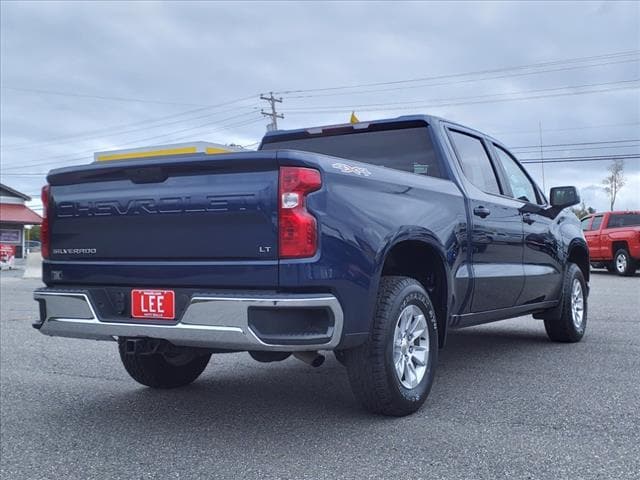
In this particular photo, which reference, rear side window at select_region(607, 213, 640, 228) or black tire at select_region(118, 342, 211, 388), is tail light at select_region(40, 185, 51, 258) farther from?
rear side window at select_region(607, 213, 640, 228)

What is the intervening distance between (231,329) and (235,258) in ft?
1.24

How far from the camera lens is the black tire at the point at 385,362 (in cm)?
389

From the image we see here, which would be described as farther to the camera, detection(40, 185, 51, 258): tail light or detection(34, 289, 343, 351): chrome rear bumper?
detection(40, 185, 51, 258): tail light

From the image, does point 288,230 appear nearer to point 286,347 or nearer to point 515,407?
point 286,347

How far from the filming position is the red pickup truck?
60.0 feet

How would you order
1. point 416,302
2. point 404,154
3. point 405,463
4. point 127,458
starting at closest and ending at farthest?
point 405,463 → point 127,458 → point 416,302 → point 404,154

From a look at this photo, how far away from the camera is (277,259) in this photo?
11.5 feet

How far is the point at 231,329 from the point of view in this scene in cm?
352

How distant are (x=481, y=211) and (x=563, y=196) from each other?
6.05 ft

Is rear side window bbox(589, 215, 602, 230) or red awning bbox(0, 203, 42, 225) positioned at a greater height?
red awning bbox(0, 203, 42, 225)

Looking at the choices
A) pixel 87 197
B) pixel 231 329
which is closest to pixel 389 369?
pixel 231 329

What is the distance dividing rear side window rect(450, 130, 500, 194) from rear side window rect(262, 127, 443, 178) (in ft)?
1.07

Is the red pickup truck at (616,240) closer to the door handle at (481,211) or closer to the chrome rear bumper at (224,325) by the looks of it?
the door handle at (481,211)

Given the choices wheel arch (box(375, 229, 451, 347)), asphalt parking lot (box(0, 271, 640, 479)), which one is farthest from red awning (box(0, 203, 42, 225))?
wheel arch (box(375, 229, 451, 347))
